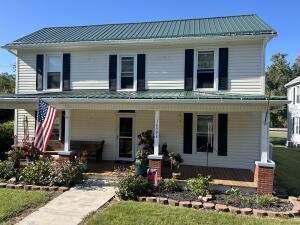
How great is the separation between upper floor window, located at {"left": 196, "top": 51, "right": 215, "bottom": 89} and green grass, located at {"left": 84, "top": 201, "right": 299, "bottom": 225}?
21.1ft

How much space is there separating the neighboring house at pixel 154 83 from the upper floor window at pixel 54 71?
0.05 meters

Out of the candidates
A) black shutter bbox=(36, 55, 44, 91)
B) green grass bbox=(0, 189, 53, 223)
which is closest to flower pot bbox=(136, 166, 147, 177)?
green grass bbox=(0, 189, 53, 223)

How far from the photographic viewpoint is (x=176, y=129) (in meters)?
13.8

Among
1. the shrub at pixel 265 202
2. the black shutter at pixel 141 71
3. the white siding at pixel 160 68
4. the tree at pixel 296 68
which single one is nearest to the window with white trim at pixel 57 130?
the white siding at pixel 160 68

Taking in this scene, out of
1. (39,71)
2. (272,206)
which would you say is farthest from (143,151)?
(39,71)

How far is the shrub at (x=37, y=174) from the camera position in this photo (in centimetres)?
1044

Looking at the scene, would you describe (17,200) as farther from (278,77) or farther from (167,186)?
(278,77)

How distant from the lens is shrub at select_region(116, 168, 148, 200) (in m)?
9.21

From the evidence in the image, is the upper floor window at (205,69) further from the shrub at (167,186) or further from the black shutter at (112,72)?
the shrub at (167,186)

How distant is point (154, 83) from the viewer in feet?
45.6

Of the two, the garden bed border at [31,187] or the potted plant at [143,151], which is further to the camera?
the potted plant at [143,151]

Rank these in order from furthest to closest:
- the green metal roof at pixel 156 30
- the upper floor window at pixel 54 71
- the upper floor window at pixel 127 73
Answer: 1. the upper floor window at pixel 54 71
2. the upper floor window at pixel 127 73
3. the green metal roof at pixel 156 30

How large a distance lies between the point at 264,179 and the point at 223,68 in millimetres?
5085

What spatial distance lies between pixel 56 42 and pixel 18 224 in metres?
9.59
